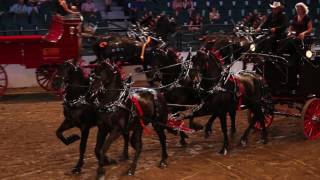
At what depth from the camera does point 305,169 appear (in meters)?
7.28

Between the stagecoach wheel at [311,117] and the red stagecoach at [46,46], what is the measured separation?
5.92 metres

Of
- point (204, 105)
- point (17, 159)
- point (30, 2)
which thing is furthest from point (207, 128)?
point (30, 2)

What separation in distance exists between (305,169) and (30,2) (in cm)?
1312

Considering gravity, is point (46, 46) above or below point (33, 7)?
below

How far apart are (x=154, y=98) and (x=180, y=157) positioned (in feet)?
3.97

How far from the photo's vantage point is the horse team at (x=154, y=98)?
668 cm

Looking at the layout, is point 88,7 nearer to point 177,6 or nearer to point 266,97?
point 177,6

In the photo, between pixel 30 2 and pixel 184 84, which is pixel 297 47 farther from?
pixel 30 2

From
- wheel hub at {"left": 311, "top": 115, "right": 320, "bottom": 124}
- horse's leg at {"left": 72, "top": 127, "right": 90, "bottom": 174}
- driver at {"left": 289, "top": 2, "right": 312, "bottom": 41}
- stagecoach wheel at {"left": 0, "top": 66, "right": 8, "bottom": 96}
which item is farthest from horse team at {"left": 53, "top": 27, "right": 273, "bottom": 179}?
stagecoach wheel at {"left": 0, "top": 66, "right": 8, "bottom": 96}

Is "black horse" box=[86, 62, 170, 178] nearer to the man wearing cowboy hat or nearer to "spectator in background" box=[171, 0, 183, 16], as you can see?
the man wearing cowboy hat

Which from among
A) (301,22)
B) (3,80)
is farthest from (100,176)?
(3,80)

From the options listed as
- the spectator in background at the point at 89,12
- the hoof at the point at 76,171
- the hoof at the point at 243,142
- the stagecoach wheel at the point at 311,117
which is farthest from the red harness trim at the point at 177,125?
the spectator in background at the point at 89,12

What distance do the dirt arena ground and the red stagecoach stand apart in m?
2.54

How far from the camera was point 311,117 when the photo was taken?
29.6 ft
